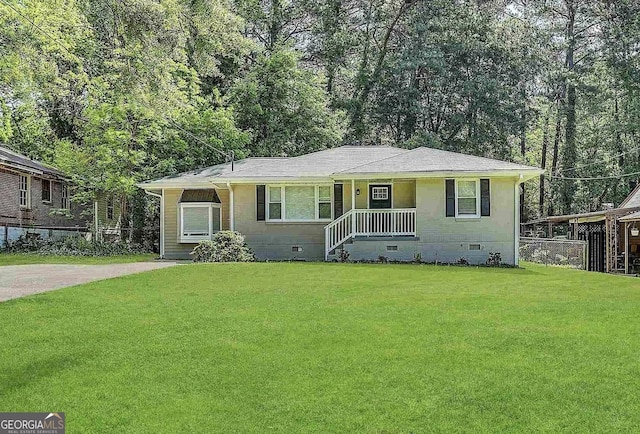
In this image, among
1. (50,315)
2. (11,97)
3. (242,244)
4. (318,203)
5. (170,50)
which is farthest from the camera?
(11,97)

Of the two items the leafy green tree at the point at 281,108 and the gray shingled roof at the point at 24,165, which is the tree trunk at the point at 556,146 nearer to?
the leafy green tree at the point at 281,108

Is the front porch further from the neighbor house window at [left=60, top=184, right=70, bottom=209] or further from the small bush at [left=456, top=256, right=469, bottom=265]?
the neighbor house window at [left=60, top=184, right=70, bottom=209]

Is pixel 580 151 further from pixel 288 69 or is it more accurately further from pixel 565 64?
pixel 288 69

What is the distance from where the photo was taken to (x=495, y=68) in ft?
117

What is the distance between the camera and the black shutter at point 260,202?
2161 cm

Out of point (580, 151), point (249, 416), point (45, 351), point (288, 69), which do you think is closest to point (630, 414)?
point (249, 416)

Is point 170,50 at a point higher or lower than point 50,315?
higher

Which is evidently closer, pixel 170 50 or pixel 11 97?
pixel 170 50

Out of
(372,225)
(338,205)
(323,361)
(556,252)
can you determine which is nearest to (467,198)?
(372,225)

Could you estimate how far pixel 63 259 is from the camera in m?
22.2

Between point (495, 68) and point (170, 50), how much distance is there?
81.0ft

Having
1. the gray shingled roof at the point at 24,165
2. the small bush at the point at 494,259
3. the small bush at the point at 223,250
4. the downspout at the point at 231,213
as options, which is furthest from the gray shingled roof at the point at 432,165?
the gray shingled roof at the point at 24,165

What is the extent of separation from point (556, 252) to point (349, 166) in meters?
9.49

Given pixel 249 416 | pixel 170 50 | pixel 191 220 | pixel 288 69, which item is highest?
pixel 288 69
